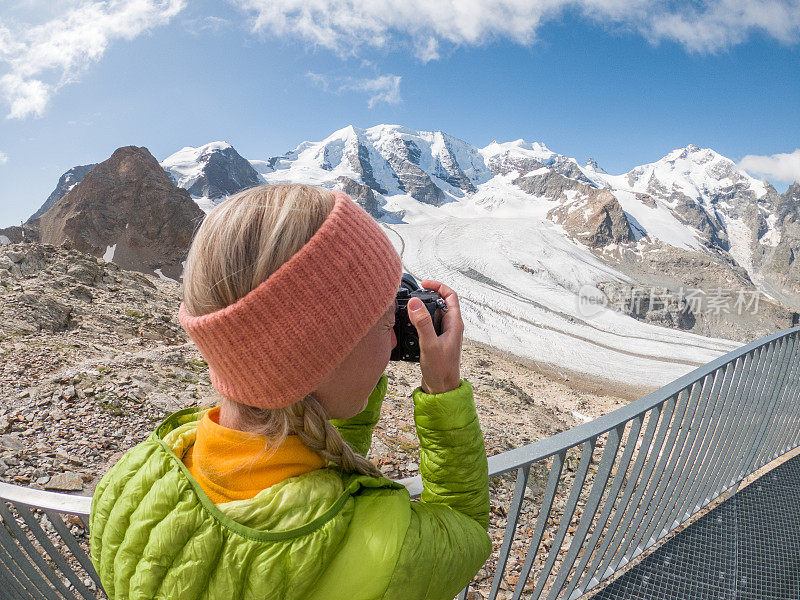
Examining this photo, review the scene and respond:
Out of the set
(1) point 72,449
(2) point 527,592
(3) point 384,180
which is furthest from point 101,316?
(3) point 384,180

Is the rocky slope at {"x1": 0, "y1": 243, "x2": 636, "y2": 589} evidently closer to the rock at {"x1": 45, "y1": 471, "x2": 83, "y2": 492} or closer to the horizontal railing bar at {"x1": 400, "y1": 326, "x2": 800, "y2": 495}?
the rock at {"x1": 45, "y1": 471, "x2": 83, "y2": 492}

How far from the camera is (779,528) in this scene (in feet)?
9.02

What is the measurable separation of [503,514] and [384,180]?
151m

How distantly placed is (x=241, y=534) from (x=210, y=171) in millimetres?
137039

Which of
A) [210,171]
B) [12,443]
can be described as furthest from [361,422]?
[210,171]

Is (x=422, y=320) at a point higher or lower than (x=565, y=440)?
higher

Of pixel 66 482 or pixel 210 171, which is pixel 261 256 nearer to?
pixel 66 482

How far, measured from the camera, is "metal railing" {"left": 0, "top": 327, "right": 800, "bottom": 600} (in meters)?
1.63

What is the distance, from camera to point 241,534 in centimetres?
87

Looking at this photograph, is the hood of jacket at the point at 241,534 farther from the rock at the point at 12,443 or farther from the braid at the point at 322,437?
the rock at the point at 12,443

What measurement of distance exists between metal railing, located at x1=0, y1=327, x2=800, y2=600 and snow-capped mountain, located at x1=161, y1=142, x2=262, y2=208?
11521 cm

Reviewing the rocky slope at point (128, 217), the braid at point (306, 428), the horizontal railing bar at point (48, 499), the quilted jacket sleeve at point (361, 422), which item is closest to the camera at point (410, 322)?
the braid at point (306, 428)

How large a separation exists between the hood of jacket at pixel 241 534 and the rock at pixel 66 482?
4.12 metres

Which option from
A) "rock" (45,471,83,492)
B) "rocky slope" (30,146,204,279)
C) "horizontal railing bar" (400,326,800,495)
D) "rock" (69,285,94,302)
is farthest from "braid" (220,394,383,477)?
"rocky slope" (30,146,204,279)
